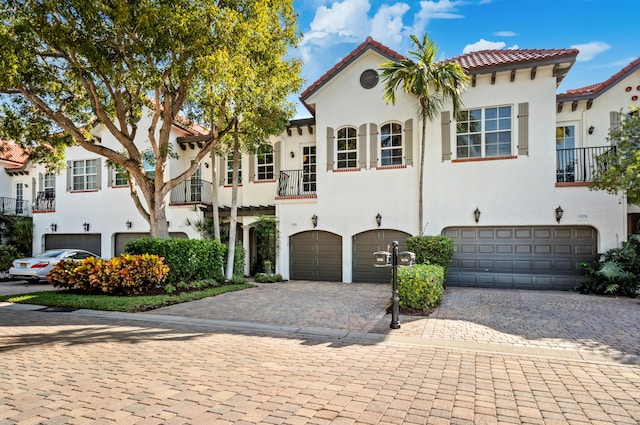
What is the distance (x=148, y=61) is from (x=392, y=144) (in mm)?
9064

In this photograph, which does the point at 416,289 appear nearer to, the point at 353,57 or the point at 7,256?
the point at 353,57

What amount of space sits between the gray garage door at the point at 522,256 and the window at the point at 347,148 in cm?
482

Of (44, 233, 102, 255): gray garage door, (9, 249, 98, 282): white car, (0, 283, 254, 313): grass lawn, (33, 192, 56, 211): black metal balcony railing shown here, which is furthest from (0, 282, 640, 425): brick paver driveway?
(33, 192, 56, 211): black metal balcony railing

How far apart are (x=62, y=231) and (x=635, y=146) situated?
24927mm

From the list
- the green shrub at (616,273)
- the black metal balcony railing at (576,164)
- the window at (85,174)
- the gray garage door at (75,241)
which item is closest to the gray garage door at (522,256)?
the green shrub at (616,273)

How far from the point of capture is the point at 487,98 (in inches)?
549

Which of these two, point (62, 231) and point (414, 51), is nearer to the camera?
point (414, 51)

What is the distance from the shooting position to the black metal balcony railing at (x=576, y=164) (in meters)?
13.3

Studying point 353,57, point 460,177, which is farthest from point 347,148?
point 460,177

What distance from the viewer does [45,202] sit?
2128 centimetres

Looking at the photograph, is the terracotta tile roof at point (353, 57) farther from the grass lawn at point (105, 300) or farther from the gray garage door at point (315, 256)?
the grass lawn at point (105, 300)

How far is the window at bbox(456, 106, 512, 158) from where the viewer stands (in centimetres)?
1384

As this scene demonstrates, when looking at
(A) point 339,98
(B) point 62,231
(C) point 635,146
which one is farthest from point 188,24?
(B) point 62,231

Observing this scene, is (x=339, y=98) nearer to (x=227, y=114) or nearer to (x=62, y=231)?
(x=227, y=114)
